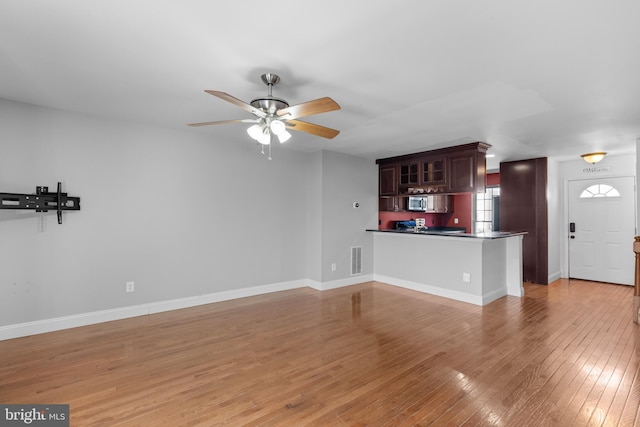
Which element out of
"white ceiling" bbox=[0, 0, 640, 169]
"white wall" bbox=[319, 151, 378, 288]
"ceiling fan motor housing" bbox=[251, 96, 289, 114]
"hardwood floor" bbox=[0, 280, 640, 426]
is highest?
"white ceiling" bbox=[0, 0, 640, 169]

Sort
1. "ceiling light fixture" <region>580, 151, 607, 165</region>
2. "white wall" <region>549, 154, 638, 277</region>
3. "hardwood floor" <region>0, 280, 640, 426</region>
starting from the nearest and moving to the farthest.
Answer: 1. "hardwood floor" <region>0, 280, 640, 426</region>
2. "ceiling light fixture" <region>580, 151, 607, 165</region>
3. "white wall" <region>549, 154, 638, 277</region>

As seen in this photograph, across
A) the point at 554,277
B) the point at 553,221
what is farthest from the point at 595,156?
the point at 554,277

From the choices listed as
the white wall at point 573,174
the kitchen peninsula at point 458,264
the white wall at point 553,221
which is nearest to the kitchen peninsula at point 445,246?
the kitchen peninsula at point 458,264

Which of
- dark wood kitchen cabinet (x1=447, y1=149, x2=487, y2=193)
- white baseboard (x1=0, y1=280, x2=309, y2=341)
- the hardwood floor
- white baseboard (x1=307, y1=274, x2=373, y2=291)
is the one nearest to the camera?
the hardwood floor

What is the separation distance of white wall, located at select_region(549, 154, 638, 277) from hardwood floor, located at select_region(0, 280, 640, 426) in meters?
2.32

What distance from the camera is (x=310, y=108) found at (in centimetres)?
234

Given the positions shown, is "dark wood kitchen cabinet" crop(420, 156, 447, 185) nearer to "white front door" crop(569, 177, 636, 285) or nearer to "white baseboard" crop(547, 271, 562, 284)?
"white baseboard" crop(547, 271, 562, 284)

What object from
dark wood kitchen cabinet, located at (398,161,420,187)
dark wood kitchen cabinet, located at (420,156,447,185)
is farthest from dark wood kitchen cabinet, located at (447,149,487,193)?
dark wood kitchen cabinet, located at (398,161,420,187)

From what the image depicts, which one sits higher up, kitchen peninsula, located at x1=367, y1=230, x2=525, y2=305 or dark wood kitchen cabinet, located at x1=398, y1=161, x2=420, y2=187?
dark wood kitchen cabinet, located at x1=398, y1=161, x2=420, y2=187

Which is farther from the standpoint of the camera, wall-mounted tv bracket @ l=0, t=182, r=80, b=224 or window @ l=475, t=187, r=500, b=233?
window @ l=475, t=187, r=500, b=233

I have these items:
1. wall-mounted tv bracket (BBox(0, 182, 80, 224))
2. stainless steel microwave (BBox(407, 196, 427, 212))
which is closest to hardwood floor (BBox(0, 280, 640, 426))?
wall-mounted tv bracket (BBox(0, 182, 80, 224))

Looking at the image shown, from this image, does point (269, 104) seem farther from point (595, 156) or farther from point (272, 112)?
point (595, 156)

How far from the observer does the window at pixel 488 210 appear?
8258mm

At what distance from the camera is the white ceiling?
177 cm
